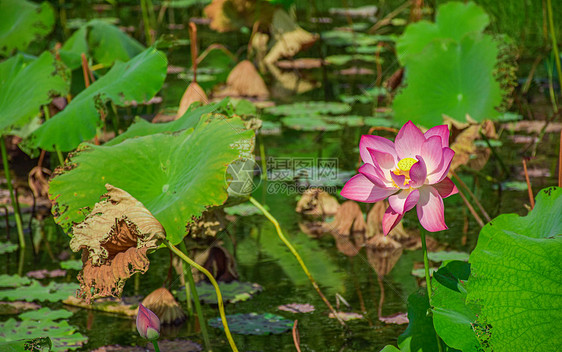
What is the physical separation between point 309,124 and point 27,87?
1.51m

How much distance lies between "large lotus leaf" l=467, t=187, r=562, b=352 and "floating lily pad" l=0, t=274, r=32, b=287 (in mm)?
1489

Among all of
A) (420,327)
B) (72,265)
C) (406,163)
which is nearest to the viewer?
(406,163)

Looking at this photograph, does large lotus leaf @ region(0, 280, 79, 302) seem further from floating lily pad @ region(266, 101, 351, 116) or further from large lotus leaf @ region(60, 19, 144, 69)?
floating lily pad @ region(266, 101, 351, 116)

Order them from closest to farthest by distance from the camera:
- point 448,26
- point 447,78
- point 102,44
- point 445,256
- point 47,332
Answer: point 47,332 < point 445,256 < point 447,78 < point 102,44 < point 448,26

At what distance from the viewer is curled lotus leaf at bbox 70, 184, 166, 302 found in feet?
4.75

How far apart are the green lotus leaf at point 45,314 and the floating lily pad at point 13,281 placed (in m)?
0.21

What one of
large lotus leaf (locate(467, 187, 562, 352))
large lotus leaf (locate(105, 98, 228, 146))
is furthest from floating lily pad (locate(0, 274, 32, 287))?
large lotus leaf (locate(467, 187, 562, 352))

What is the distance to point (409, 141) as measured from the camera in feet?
4.23

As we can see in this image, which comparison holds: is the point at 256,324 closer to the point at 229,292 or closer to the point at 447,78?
the point at 229,292

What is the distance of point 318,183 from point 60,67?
1114 mm

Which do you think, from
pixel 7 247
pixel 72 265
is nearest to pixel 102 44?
pixel 7 247

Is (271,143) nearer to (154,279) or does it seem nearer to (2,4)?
(154,279)

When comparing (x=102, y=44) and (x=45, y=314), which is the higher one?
(x=102, y=44)

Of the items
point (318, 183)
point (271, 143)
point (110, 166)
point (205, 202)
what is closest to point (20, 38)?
point (271, 143)
